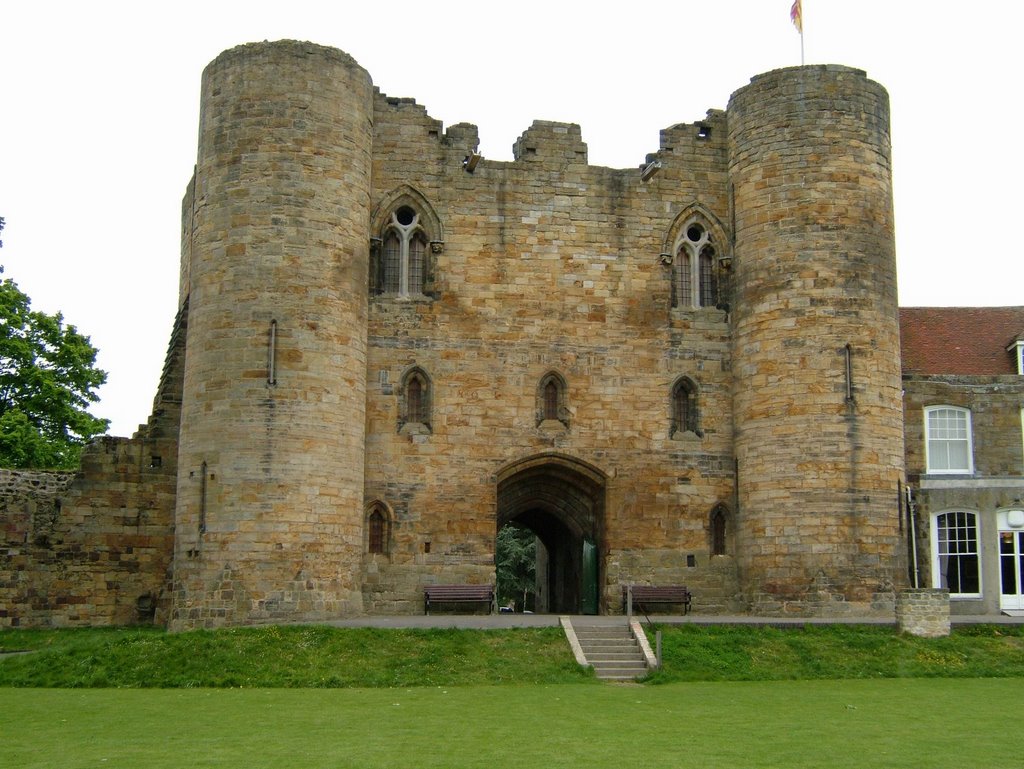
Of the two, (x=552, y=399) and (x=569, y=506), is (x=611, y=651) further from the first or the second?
(x=569, y=506)

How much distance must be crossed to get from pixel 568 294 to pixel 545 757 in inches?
642

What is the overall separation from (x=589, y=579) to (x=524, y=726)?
1368 centimetres

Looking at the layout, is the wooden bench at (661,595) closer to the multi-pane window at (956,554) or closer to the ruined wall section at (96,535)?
the multi-pane window at (956,554)

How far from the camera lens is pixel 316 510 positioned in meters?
25.4

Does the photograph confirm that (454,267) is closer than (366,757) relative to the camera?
No

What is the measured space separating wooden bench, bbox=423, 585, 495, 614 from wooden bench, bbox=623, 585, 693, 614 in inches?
114

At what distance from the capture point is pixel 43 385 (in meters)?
34.7

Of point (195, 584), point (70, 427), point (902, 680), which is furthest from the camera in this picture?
point (70, 427)

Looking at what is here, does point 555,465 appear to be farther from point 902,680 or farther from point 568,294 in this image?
point 902,680

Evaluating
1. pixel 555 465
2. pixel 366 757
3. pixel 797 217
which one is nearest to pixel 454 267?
pixel 555 465

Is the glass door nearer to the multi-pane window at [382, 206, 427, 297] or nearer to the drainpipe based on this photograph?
the drainpipe

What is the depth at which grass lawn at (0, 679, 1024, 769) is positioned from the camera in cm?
1354

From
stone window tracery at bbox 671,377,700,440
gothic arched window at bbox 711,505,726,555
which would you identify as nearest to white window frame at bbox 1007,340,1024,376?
stone window tracery at bbox 671,377,700,440

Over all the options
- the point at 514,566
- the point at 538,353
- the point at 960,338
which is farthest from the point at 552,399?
the point at 514,566
